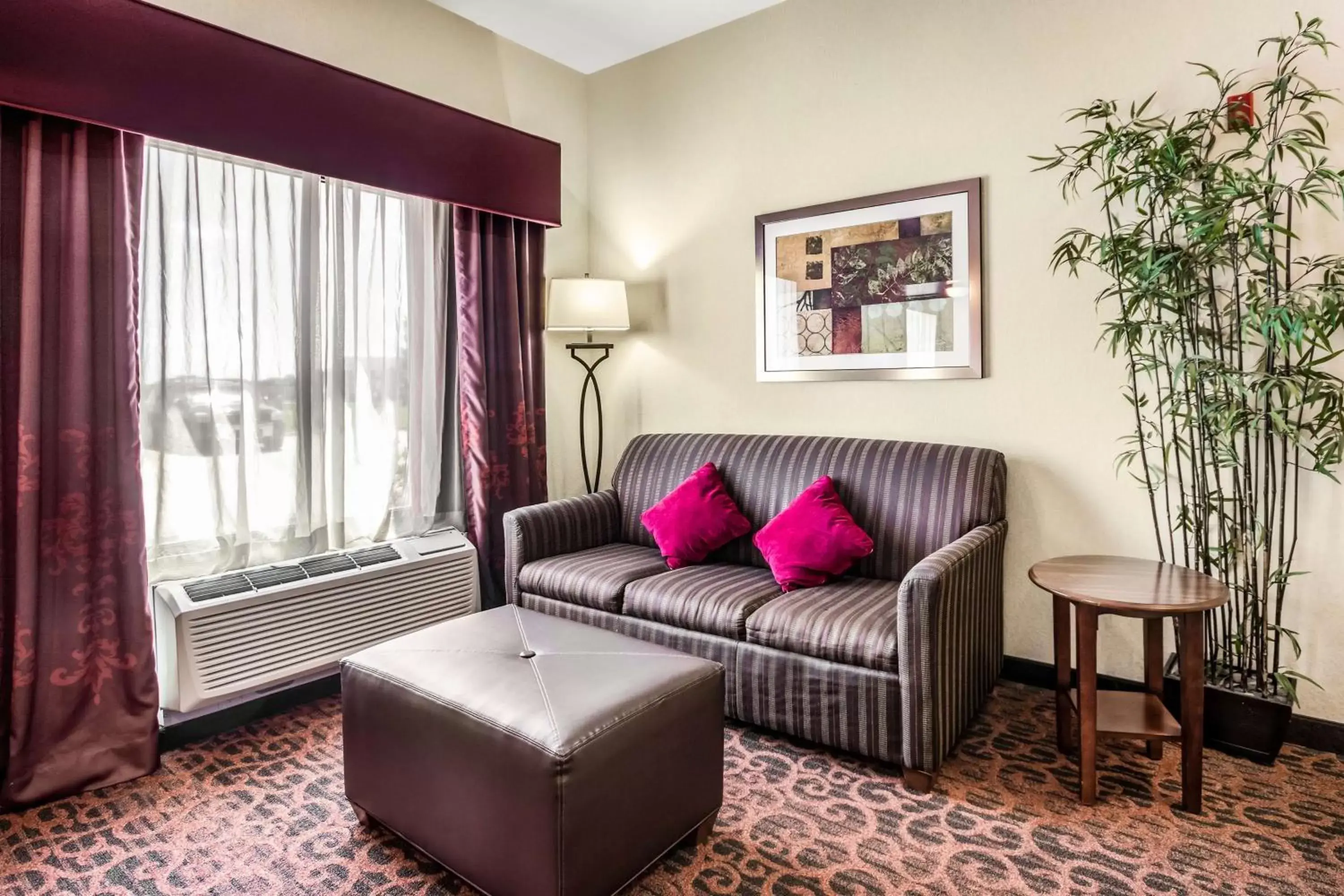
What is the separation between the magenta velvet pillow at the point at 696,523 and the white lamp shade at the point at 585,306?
0.91 m

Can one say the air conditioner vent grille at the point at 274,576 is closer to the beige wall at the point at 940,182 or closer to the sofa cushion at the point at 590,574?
the sofa cushion at the point at 590,574

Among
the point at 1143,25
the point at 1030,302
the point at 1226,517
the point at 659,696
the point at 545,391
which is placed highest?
the point at 1143,25

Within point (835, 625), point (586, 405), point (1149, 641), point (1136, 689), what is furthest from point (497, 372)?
point (1136, 689)

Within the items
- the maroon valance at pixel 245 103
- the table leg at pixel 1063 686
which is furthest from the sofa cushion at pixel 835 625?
the maroon valance at pixel 245 103

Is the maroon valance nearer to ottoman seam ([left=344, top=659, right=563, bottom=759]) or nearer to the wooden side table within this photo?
ottoman seam ([left=344, top=659, right=563, bottom=759])

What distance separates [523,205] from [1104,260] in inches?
94.7

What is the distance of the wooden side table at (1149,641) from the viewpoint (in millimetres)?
1961

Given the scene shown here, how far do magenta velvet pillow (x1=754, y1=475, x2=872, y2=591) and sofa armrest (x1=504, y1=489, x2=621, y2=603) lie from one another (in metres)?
0.88

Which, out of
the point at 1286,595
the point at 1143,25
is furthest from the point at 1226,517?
the point at 1143,25

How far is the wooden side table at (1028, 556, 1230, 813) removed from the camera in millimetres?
1961

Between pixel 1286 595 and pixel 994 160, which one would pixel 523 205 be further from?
pixel 1286 595

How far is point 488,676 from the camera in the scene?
1811mm

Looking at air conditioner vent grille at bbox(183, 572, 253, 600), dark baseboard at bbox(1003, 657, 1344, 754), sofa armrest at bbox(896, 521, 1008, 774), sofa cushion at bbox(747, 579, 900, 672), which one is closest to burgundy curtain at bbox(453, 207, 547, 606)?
air conditioner vent grille at bbox(183, 572, 253, 600)

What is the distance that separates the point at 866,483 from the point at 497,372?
5.68ft
